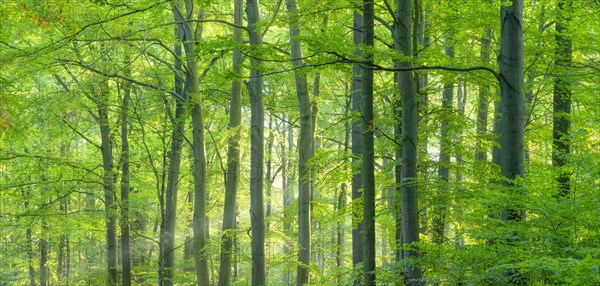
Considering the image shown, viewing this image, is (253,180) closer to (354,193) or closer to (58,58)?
(354,193)

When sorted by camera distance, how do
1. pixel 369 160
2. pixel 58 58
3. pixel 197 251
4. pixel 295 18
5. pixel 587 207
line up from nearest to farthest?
1. pixel 587 207
2. pixel 369 160
3. pixel 295 18
4. pixel 58 58
5. pixel 197 251

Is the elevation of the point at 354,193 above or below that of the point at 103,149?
below

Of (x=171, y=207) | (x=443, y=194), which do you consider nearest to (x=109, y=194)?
(x=171, y=207)

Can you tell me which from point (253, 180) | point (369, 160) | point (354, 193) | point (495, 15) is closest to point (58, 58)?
point (253, 180)

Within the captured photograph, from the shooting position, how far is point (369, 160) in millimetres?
6930

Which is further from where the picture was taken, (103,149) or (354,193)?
(103,149)

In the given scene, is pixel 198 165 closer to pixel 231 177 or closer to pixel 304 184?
pixel 231 177

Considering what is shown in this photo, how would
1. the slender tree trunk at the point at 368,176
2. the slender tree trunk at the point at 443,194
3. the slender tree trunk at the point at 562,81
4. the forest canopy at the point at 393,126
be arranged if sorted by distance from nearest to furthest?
the forest canopy at the point at 393,126, the slender tree trunk at the point at 368,176, the slender tree trunk at the point at 443,194, the slender tree trunk at the point at 562,81

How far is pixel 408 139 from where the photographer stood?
686 cm

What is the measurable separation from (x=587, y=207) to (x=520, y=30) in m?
2.08

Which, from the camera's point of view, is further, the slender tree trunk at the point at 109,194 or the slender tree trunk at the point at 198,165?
the slender tree trunk at the point at 109,194

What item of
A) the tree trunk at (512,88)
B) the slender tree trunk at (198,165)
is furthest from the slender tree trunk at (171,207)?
the tree trunk at (512,88)

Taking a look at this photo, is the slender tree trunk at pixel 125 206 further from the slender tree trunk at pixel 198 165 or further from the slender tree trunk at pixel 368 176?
the slender tree trunk at pixel 368 176

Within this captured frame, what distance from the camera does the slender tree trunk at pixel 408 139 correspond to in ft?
22.0
